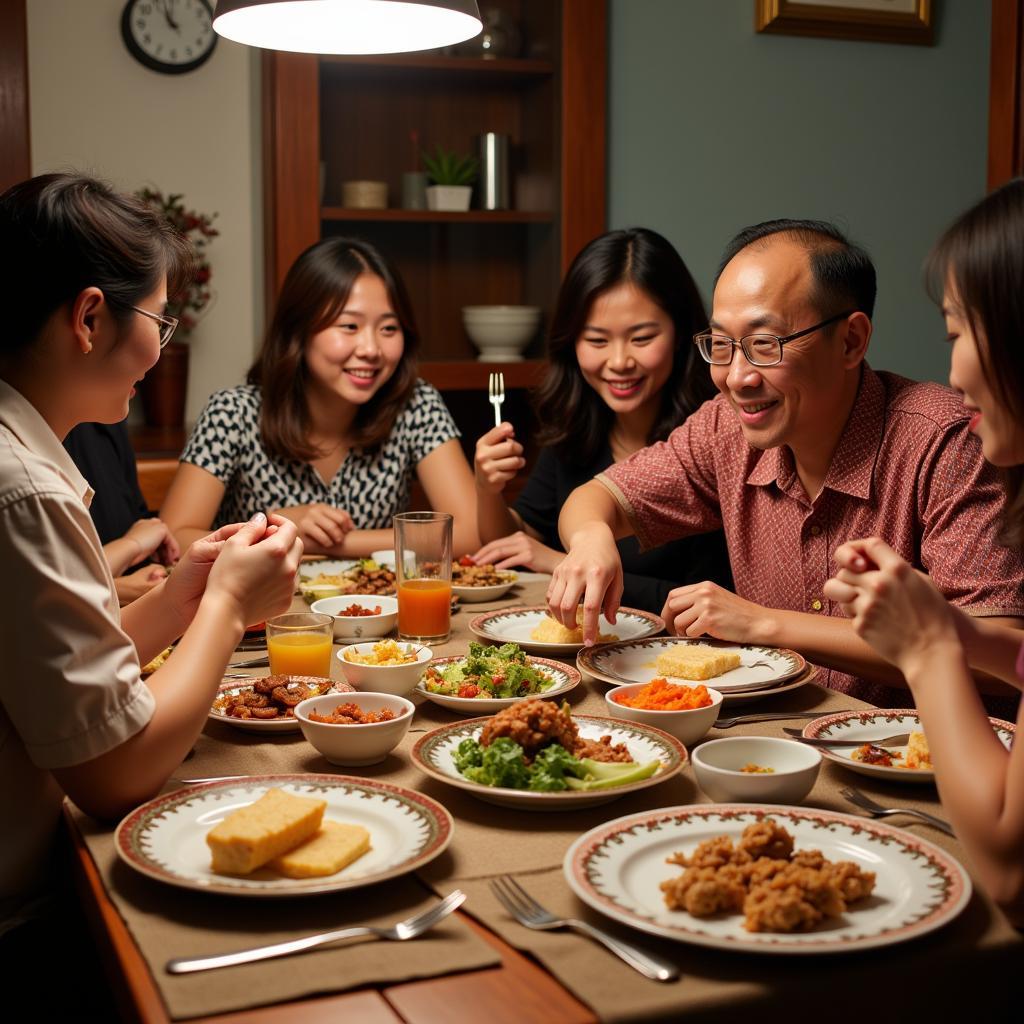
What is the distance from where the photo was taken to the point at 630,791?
125 cm

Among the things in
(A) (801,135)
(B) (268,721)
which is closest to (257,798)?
(B) (268,721)

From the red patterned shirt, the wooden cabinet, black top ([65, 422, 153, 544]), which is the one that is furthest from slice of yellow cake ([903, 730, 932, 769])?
the wooden cabinet

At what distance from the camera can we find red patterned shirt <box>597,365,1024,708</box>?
189cm

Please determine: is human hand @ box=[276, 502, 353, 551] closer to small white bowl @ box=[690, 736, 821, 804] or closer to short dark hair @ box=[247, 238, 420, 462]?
short dark hair @ box=[247, 238, 420, 462]

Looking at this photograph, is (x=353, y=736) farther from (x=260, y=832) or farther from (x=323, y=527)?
(x=323, y=527)

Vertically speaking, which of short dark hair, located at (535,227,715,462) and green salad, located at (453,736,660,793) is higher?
short dark hair, located at (535,227,715,462)

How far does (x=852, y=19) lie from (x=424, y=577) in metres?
3.14

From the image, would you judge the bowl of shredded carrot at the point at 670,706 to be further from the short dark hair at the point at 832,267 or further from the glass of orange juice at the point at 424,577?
the short dark hair at the point at 832,267

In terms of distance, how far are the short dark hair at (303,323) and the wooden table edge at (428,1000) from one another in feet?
7.48

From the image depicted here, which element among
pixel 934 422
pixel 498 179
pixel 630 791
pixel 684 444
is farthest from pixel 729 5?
pixel 630 791

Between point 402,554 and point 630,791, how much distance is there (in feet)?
2.78

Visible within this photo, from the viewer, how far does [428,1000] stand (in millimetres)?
915

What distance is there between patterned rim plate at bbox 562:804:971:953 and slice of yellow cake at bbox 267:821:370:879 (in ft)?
Answer: 0.66

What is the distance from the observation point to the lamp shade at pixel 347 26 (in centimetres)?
213
